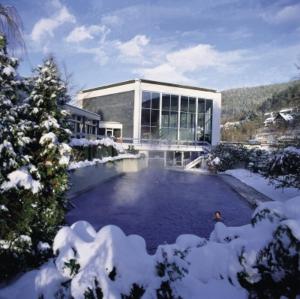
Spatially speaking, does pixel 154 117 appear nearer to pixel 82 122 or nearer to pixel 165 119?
pixel 165 119

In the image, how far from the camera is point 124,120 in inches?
1160

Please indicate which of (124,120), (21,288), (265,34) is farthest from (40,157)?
(124,120)

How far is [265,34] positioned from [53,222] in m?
15.3

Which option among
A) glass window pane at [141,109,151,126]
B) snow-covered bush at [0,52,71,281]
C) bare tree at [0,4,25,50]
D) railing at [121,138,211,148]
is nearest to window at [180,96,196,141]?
railing at [121,138,211,148]

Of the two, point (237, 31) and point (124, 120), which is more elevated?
point (237, 31)

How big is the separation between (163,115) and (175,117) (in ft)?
4.23

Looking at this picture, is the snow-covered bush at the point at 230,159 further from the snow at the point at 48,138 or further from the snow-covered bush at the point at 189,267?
the snow-covered bush at the point at 189,267

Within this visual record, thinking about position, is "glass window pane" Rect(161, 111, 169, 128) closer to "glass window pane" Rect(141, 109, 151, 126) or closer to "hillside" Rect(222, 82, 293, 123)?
"glass window pane" Rect(141, 109, 151, 126)

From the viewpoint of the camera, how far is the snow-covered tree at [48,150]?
15.2 ft

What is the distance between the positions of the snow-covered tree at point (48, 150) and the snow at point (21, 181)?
0.19 metres

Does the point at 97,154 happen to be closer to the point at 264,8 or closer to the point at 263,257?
the point at 264,8

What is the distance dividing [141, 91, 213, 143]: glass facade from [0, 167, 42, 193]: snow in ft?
78.9

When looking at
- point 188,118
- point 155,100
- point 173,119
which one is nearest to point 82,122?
point 155,100

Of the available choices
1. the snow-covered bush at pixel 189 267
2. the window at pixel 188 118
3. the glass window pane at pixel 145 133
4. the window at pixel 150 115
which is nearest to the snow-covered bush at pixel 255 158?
the window at pixel 188 118
